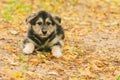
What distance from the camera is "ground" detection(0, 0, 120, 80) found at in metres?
9.98

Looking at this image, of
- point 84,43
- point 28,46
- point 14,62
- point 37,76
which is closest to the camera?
point 37,76

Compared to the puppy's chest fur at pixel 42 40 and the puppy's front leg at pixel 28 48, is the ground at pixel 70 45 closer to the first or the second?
the puppy's front leg at pixel 28 48

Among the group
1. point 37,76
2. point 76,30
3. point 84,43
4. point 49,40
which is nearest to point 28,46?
point 49,40

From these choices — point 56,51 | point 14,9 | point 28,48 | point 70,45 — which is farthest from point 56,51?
point 14,9

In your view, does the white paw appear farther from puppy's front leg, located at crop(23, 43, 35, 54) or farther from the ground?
puppy's front leg, located at crop(23, 43, 35, 54)

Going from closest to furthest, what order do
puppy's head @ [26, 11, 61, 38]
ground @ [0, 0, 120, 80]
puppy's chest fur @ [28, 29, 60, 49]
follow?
1. ground @ [0, 0, 120, 80]
2. puppy's head @ [26, 11, 61, 38]
3. puppy's chest fur @ [28, 29, 60, 49]

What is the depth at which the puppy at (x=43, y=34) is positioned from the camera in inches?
434

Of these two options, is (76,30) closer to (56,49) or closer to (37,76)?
(56,49)

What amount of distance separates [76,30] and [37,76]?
6259 mm

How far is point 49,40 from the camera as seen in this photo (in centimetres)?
1139

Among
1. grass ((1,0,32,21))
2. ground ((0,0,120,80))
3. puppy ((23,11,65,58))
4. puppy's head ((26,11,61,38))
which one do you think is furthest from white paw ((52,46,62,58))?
grass ((1,0,32,21))

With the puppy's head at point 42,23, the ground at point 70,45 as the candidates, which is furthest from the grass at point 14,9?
the puppy's head at point 42,23

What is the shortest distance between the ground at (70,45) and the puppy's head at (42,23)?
1.87ft

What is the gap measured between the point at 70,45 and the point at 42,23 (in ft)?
6.76
